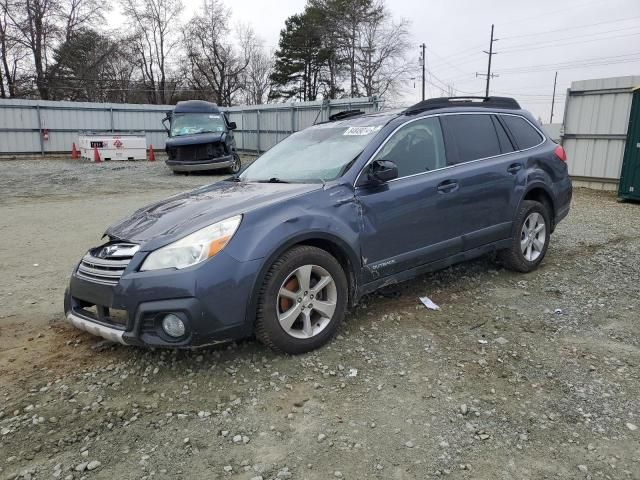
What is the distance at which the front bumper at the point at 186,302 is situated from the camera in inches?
116

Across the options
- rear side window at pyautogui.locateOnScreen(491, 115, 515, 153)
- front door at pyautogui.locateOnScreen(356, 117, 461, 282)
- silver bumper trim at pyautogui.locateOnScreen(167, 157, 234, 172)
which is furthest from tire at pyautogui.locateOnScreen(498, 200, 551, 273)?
silver bumper trim at pyautogui.locateOnScreen(167, 157, 234, 172)

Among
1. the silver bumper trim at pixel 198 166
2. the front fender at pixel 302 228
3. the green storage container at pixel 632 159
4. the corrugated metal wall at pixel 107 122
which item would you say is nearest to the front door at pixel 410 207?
the front fender at pixel 302 228

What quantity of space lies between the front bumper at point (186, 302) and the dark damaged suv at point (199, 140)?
1383 cm

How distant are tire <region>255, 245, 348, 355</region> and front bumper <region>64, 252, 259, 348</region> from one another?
0.14m

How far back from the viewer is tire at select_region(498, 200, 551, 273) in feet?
16.3

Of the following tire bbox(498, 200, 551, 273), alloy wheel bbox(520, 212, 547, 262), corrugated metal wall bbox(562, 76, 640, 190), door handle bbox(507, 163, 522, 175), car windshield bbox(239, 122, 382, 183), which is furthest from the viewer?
corrugated metal wall bbox(562, 76, 640, 190)

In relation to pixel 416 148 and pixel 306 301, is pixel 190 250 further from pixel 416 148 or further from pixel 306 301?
pixel 416 148

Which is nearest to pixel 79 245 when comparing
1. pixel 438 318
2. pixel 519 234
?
pixel 438 318

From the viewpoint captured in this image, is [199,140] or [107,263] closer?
[107,263]

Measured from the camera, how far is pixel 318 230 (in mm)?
3385

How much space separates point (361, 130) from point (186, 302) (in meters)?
2.12

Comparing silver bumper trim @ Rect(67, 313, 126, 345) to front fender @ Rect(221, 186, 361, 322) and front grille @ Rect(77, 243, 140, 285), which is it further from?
front fender @ Rect(221, 186, 361, 322)

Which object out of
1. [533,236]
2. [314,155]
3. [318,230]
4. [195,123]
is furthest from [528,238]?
[195,123]

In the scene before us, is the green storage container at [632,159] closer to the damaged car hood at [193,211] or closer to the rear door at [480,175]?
the rear door at [480,175]
